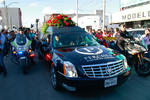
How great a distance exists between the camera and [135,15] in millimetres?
28484

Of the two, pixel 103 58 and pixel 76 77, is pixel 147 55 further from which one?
pixel 76 77

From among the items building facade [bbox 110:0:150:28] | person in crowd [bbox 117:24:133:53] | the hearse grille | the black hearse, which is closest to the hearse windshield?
the black hearse

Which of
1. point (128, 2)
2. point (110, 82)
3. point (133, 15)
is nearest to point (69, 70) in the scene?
point (110, 82)

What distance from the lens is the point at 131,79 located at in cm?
542

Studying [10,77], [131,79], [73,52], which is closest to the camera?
[73,52]

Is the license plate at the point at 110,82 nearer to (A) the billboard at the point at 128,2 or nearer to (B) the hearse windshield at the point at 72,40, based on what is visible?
(B) the hearse windshield at the point at 72,40

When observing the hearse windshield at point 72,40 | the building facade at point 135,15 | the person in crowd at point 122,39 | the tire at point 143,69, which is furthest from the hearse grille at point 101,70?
the building facade at point 135,15

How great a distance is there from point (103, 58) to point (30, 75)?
3440 mm

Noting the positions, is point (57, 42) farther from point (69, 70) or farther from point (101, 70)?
point (101, 70)

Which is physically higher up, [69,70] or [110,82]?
[69,70]

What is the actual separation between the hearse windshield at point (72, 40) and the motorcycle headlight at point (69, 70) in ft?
4.33

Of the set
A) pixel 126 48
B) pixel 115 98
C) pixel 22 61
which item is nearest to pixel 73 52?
pixel 115 98

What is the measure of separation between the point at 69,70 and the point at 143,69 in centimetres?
316

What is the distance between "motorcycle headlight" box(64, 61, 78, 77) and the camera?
3.70 meters
